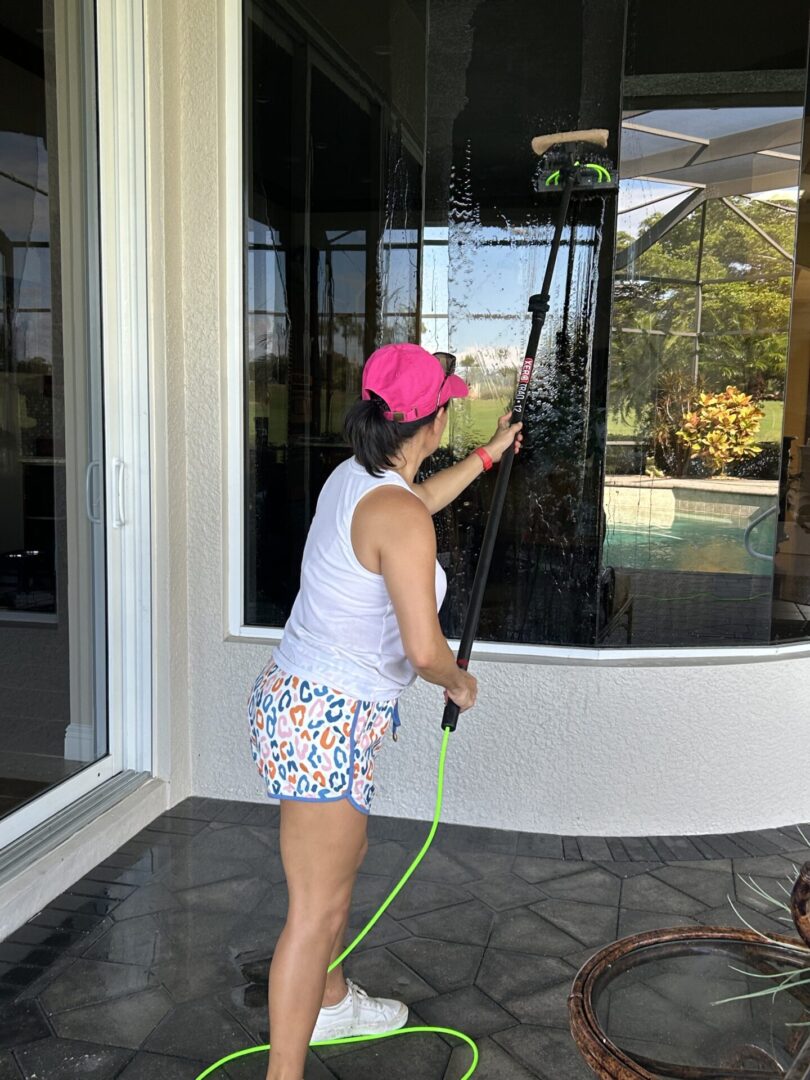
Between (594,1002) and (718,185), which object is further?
(718,185)

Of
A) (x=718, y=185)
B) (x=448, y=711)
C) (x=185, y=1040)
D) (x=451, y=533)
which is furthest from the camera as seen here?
(x=451, y=533)

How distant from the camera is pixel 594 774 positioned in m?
3.52

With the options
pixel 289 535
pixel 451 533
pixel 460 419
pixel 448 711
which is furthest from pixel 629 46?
pixel 448 711

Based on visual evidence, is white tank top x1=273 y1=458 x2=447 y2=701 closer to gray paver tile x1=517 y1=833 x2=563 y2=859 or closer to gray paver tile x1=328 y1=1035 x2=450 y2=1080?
gray paver tile x1=328 y1=1035 x2=450 y2=1080

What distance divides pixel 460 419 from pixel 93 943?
2207 mm

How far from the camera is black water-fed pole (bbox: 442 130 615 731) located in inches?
93.0

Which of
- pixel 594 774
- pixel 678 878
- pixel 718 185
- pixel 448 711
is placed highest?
pixel 718 185

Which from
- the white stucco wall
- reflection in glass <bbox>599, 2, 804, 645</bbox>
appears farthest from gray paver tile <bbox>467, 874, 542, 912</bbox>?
reflection in glass <bbox>599, 2, 804, 645</bbox>

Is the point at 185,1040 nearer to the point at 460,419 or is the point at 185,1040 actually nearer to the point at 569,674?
the point at 569,674

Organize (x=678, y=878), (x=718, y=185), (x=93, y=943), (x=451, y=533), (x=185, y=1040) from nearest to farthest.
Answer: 1. (x=185, y=1040)
2. (x=93, y=943)
3. (x=678, y=878)
4. (x=718, y=185)
5. (x=451, y=533)

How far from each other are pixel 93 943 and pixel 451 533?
1.91 metres

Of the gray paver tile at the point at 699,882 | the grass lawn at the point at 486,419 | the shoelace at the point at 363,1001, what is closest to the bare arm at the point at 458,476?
the grass lawn at the point at 486,419

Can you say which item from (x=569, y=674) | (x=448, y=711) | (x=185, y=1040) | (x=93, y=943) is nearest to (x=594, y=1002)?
(x=448, y=711)

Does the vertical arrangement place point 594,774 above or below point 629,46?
below
